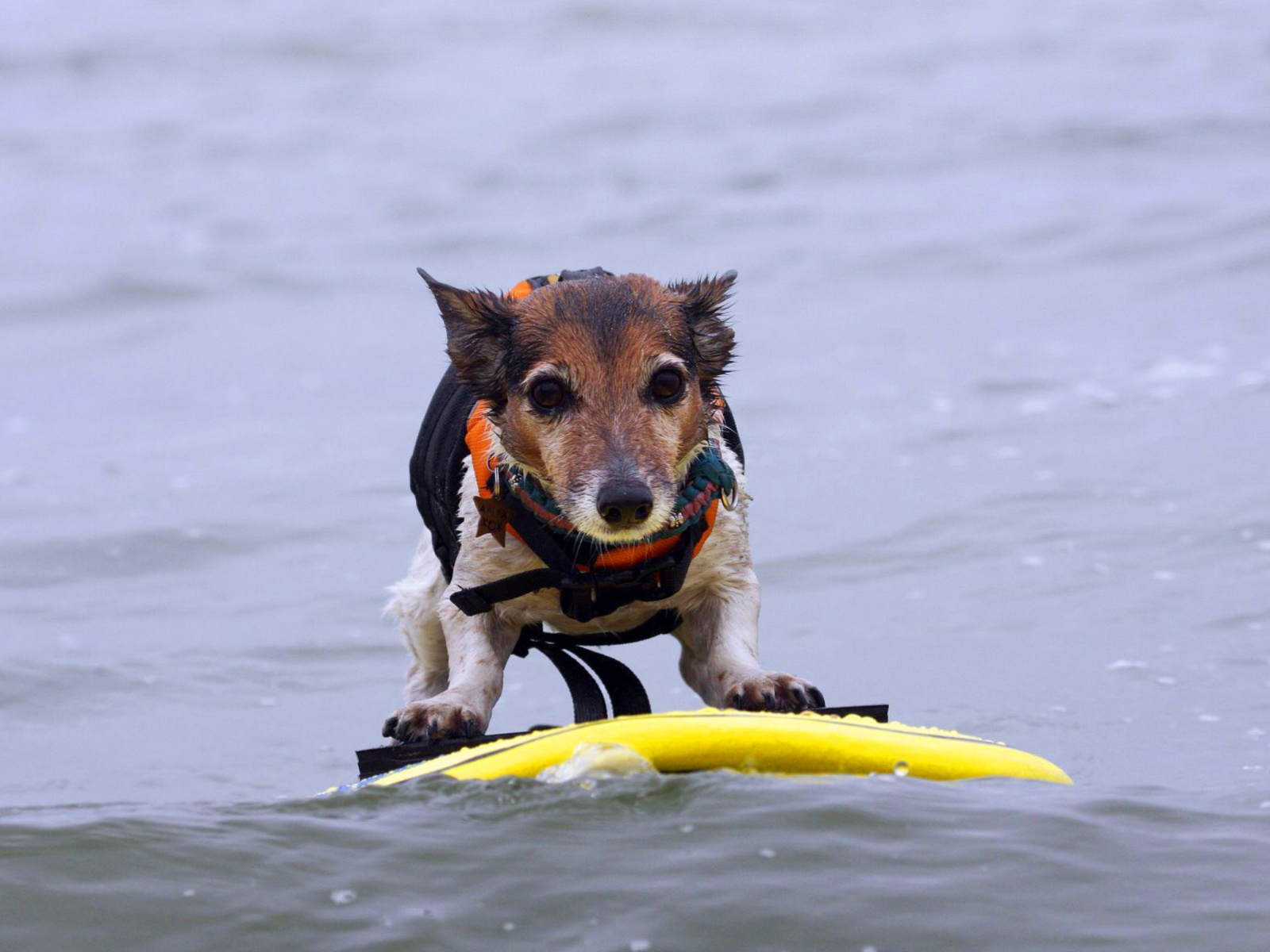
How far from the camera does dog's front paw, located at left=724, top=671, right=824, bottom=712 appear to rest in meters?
4.96

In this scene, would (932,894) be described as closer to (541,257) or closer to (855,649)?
(855,649)

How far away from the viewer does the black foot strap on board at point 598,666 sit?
17.7 feet

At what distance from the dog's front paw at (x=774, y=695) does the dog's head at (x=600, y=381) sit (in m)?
0.60

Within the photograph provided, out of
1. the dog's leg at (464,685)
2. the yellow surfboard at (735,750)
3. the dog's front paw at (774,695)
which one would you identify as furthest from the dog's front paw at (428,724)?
the dog's front paw at (774,695)

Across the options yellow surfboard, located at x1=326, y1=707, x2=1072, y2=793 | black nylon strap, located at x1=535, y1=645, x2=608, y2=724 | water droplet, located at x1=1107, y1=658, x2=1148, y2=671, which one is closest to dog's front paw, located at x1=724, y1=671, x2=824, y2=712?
yellow surfboard, located at x1=326, y1=707, x2=1072, y2=793

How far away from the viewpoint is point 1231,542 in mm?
9281

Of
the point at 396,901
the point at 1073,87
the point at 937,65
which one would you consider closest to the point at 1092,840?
the point at 396,901

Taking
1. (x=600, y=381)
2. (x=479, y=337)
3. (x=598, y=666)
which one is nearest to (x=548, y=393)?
(x=600, y=381)

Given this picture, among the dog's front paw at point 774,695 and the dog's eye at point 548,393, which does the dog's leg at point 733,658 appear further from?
the dog's eye at point 548,393

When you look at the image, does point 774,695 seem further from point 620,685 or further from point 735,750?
point 620,685

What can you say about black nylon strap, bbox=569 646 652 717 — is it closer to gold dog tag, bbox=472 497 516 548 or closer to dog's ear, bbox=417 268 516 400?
gold dog tag, bbox=472 497 516 548

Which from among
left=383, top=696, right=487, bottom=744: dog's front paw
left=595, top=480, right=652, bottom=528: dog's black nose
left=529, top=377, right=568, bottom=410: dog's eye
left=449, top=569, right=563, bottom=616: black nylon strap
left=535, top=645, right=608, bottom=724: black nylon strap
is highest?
left=529, top=377, right=568, bottom=410: dog's eye

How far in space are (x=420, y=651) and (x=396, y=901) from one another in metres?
2.31

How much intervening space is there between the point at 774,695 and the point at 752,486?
256 inches
